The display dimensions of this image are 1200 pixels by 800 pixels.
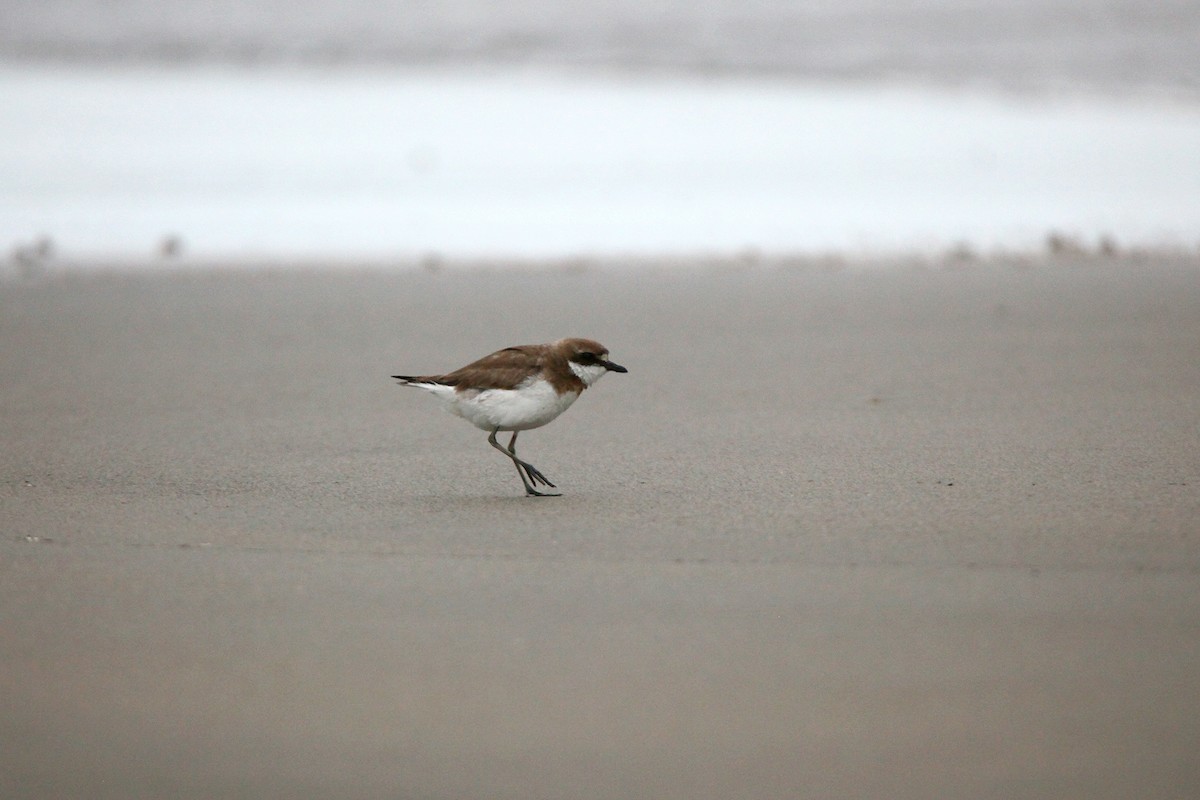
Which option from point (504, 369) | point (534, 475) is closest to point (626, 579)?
point (534, 475)

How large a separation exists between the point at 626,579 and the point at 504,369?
1.27 metres

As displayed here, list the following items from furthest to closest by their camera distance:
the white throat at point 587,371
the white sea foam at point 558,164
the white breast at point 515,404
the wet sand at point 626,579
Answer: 1. the white sea foam at point 558,164
2. the white throat at point 587,371
3. the white breast at point 515,404
4. the wet sand at point 626,579

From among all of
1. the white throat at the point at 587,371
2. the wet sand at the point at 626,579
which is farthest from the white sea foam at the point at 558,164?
the white throat at the point at 587,371

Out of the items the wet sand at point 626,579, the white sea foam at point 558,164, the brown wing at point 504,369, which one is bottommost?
the wet sand at point 626,579

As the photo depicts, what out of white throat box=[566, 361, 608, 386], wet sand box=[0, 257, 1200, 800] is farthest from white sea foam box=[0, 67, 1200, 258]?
white throat box=[566, 361, 608, 386]

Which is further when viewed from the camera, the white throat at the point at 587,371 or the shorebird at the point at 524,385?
the white throat at the point at 587,371

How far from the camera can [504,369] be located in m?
4.67

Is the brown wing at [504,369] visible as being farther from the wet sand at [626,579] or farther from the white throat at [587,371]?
the wet sand at [626,579]

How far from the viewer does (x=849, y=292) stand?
8.62 meters

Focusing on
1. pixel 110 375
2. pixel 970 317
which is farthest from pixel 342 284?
pixel 970 317

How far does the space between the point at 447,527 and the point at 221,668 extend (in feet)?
3.81

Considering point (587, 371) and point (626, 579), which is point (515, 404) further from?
point (626, 579)

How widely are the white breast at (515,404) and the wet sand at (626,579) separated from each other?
278mm

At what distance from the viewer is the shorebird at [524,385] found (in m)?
4.64
